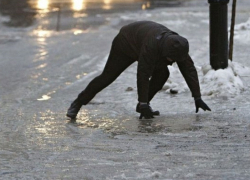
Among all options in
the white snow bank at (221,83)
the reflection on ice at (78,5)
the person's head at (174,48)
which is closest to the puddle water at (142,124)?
the person's head at (174,48)

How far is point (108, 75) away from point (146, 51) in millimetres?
836

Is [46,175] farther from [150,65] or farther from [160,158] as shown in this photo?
[150,65]

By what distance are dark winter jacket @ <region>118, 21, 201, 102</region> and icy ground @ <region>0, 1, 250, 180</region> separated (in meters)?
0.46

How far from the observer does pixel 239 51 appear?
12.5 meters

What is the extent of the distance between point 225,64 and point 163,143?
312cm

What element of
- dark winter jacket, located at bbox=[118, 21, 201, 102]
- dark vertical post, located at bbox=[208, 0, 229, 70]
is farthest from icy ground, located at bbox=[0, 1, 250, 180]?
dark winter jacket, located at bbox=[118, 21, 201, 102]

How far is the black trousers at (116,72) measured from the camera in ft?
26.3

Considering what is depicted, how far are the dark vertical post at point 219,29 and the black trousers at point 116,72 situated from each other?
1.57 meters

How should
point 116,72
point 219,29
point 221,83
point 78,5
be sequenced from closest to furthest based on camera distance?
point 116,72, point 221,83, point 219,29, point 78,5

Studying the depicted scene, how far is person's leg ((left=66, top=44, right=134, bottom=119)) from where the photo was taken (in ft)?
26.4

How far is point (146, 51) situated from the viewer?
7445 millimetres

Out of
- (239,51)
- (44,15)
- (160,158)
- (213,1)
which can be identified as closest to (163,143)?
(160,158)

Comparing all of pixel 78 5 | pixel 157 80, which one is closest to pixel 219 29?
pixel 157 80

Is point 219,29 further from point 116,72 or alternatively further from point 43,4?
point 43,4
